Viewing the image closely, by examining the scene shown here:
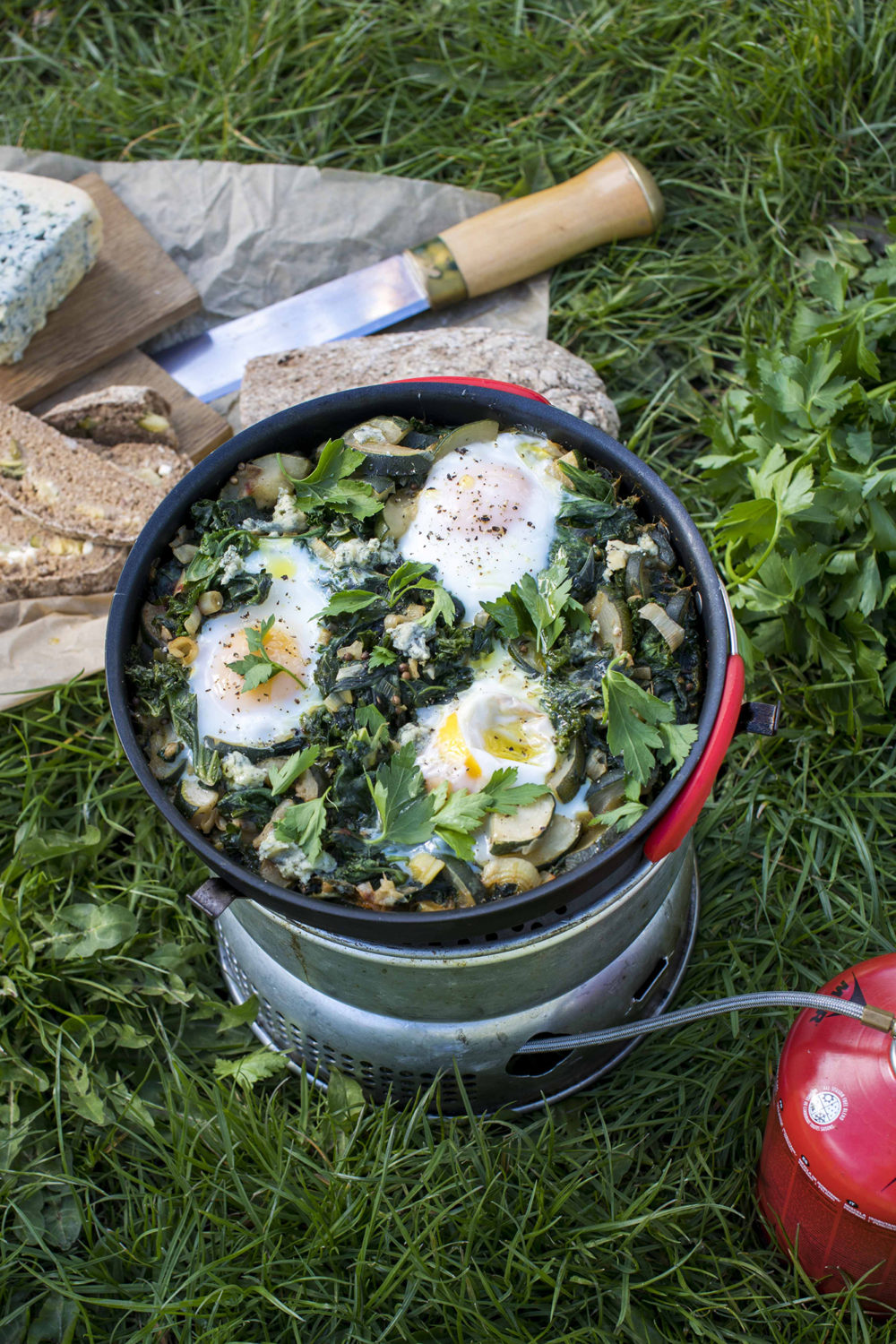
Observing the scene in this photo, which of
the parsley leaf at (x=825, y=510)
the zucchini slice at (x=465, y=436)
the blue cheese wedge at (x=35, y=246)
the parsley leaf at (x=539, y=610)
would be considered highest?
the blue cheese wedge at (x=35, y=246)

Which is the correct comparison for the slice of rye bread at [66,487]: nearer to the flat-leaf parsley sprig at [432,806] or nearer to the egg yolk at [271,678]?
the egg yolk at [271,678]

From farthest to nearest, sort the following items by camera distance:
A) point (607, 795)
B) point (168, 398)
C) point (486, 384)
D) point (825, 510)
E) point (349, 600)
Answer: point (168, 398) < point (825, 510) < point (486, 384) < point (349, 600) < point (607, 795)

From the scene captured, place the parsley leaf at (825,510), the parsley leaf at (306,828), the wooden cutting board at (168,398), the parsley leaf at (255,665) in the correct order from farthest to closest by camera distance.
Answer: the wooden cutting board at (168,398) → the parsley leaf at (825,510) → the parsley leaf at (255,665) → the parsley leaf at (306,828)

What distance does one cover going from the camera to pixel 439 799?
76.0 inches

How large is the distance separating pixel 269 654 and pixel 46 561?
1.35 m

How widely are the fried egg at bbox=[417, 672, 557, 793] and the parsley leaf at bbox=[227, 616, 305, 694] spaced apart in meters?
0.30

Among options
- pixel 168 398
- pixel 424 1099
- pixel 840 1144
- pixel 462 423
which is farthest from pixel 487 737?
pixel 168 398

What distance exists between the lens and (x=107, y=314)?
3562 mm

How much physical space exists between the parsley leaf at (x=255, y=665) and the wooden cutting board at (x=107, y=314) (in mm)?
1886

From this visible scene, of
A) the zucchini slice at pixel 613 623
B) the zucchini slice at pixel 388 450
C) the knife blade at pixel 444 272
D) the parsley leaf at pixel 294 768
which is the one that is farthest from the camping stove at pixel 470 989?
the knife blade at pixel 444 272

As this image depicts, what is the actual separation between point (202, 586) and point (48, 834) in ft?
3.96

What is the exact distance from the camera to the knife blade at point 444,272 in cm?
353

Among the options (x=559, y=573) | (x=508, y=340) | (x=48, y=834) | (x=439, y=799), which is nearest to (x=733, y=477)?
(x=508, y=340)

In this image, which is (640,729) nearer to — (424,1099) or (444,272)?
(424,1099)
